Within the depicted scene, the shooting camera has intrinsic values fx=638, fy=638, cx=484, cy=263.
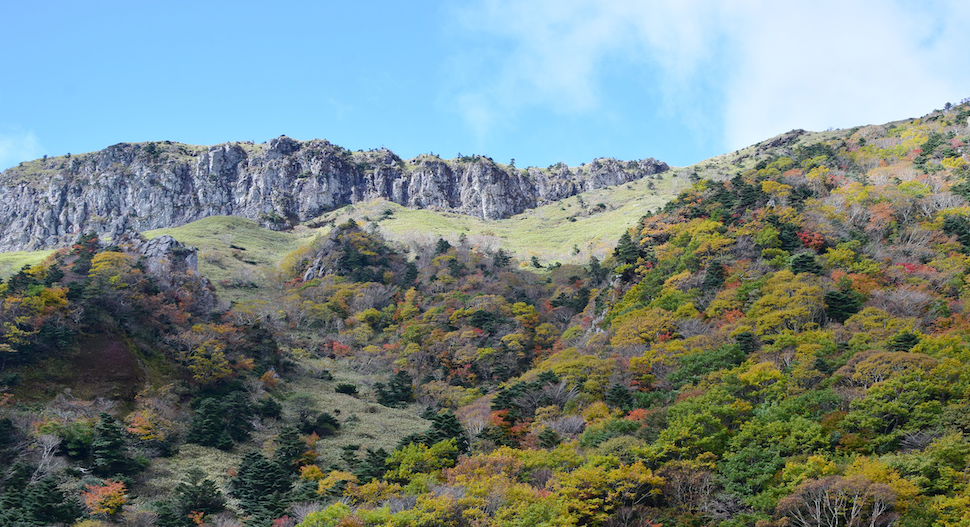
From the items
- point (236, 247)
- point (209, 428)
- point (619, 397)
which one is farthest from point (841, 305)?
point (236, 247)

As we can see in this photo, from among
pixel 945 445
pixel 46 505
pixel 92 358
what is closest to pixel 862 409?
pixel 945 445

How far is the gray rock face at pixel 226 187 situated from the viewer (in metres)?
161

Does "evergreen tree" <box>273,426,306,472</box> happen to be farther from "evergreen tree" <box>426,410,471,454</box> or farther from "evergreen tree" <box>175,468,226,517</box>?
"evergreen tree" <box>426,410,471,454</box>

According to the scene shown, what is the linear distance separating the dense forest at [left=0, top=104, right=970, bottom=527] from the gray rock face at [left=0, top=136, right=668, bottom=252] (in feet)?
289

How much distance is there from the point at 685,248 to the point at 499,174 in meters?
122

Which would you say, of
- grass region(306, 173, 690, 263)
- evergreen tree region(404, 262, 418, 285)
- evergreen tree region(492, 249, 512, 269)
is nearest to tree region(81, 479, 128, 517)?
evergreen tree region(404, 262, 418, 285)

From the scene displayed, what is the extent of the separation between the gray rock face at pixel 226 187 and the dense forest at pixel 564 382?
88.0m

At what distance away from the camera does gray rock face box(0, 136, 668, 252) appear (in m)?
Result: 161

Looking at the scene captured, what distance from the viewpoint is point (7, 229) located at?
524 ft

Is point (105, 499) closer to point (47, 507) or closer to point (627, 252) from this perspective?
point (47, 507)

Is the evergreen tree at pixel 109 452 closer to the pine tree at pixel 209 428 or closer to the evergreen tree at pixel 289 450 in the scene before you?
the pine tree at pixel 209 428

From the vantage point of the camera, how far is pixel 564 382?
172 ft

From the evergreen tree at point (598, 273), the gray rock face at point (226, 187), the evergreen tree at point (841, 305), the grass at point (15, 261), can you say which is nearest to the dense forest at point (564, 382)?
the evergreen tree at point (841, 305)

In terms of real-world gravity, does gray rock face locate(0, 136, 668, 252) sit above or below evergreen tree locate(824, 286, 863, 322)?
above
